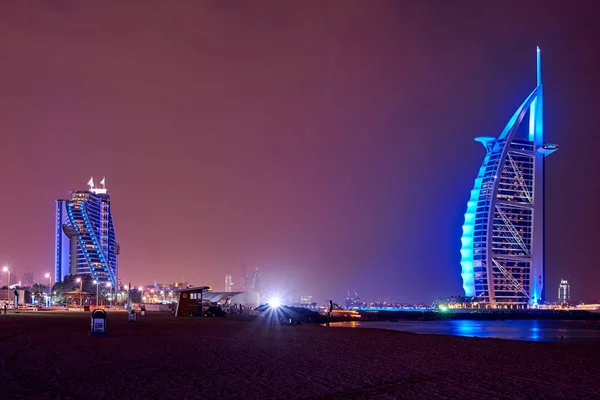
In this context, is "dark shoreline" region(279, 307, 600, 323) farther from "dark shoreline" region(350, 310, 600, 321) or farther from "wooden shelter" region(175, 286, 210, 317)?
"wooden shelter" region(175, 286, 210, 317)

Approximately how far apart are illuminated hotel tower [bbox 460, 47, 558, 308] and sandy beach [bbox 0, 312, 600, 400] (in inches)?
5468

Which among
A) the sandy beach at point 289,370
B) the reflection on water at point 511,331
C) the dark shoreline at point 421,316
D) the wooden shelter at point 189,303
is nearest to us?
the sandy beach at point 289,370

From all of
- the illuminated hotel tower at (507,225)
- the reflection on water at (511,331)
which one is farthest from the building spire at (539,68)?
the reflection on water at (511,331)

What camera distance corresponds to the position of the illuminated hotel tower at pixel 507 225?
518 ft

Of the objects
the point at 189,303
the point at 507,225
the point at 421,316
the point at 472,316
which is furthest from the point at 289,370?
the point at 507,225

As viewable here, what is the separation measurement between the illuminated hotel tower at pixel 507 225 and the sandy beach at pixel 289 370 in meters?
139

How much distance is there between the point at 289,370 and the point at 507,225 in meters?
153

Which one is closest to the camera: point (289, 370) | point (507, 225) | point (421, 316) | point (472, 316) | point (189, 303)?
point (289, 370)

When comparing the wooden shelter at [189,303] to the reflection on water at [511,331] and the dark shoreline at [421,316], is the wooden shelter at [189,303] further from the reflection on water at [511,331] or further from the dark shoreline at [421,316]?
the reflection on water at [511,331]

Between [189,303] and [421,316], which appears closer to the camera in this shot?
[189,303]

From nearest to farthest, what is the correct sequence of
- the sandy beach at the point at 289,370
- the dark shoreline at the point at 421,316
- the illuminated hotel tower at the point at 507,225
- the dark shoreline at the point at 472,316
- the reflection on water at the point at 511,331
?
1. the sandy beach at the point at 289,370
2. the reflection on water at the point at 511,331
3. the dark shoreline at the point at 421,316
4. the dark shoreline at the point at 472,316
5. the illuminated hotel tower at the point at 507,225

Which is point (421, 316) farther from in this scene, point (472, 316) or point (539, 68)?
point (539, 68)

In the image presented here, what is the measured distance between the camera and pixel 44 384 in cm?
1314

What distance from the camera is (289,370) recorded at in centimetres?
1555
